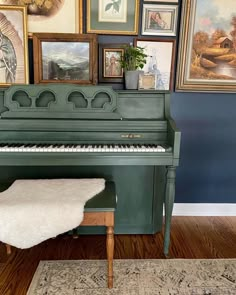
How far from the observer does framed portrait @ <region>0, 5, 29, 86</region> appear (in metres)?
2.11

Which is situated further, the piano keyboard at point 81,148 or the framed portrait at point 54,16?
the framed portrait at point 54,16

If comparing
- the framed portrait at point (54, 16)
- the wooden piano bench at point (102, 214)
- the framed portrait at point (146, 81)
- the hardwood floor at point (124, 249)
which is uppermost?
the framed portrait at point (54, 16)

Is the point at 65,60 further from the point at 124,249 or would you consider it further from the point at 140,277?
the point at 140,277

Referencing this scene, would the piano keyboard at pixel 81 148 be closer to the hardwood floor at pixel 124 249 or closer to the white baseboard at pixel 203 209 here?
the hardwood floor at pixel 124 249

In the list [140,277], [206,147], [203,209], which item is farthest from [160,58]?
[140,277]

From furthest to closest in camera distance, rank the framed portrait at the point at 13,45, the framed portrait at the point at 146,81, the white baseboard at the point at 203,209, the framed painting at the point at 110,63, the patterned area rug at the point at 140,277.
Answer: the white baseboard at the point at 203,209 → the framed painting at the point at 110,63 → the framed portrait at the point at 13,45 → the framed portrait at the point at 146,81 → the patterned area rug at the point at 140,277

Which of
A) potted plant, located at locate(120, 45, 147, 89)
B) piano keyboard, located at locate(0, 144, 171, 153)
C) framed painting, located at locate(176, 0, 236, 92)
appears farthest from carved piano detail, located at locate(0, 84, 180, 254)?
framed painting, located at locate(176, 0, 236, 92)

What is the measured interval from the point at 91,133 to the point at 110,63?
696 mm

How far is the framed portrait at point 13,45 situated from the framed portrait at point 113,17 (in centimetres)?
52

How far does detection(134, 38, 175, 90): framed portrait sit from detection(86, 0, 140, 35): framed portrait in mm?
137

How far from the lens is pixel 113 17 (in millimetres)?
2174

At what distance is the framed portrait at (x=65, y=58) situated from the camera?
2.13 metres

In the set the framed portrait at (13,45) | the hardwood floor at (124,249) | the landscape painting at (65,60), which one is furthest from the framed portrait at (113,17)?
the hardwood floor at (124,249)

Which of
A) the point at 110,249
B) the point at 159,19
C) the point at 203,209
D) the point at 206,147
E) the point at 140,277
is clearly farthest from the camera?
the point at 203,209
